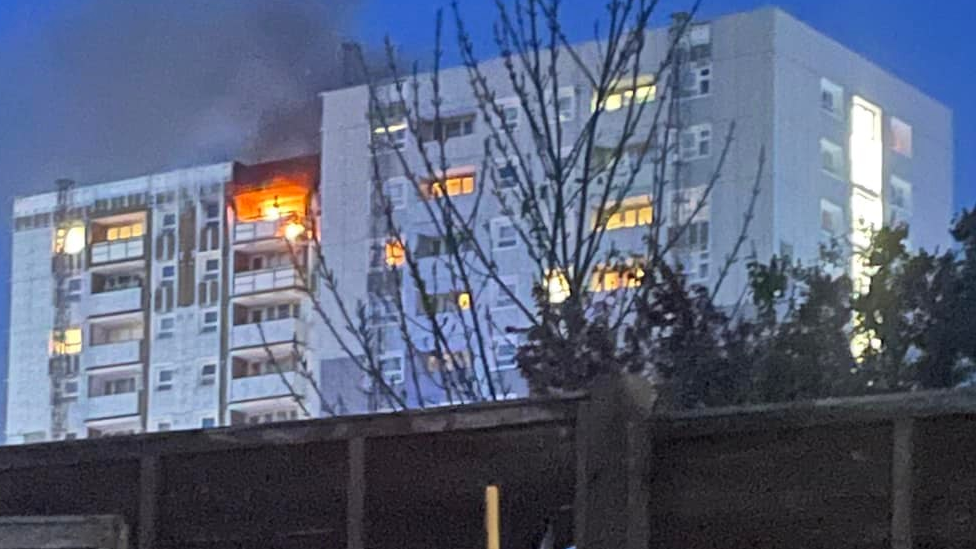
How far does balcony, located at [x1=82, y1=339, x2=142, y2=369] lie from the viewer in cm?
6144

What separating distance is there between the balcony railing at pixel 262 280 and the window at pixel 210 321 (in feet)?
3.99

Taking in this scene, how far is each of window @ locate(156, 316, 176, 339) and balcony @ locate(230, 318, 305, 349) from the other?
245 cm

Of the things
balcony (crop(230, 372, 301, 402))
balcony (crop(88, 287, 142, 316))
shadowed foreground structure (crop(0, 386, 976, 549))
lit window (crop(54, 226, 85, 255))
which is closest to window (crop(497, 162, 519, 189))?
shadowed foreground structure (crop(0, 386, 976, 549))

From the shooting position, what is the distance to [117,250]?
61.4 meters

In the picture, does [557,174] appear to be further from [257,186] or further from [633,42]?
[257,186]

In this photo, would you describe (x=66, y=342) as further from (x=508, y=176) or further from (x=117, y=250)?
(x=508, y=176)

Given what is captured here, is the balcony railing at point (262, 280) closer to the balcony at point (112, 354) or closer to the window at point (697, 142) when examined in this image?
the balcony at point (112, 354)

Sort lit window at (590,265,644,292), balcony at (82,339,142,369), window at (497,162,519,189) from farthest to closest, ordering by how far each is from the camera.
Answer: balcony at (82,339,142,369) < lit window at (590,265,644,292) < window at (497,162,519,189)

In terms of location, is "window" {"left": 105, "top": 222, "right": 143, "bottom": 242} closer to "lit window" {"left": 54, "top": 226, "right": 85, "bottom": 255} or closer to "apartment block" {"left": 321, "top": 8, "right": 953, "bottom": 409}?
"lit window" {"left": 54, "top": 226, "right": 85, "bottom": 255}

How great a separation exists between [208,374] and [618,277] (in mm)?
49475

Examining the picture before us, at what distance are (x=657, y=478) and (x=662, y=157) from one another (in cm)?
509

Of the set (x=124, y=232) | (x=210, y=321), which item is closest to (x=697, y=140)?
(x=210, y=321)

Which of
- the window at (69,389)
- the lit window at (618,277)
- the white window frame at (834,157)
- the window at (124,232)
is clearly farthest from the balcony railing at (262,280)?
the lit window at (618,277)

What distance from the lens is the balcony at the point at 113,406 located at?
60.8 meters
